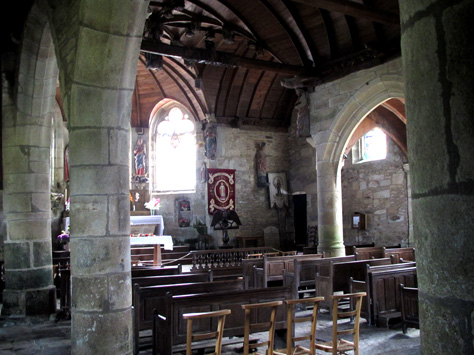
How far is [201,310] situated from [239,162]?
1135 cm

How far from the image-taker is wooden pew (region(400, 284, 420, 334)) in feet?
19.0

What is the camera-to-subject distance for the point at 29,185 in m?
6.94

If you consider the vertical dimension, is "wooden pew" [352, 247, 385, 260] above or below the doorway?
below

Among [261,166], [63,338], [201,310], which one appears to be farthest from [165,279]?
[261,166]

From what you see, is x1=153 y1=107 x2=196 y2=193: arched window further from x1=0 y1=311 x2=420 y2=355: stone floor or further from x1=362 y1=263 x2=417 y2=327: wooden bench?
x1=362 y1=263 x2=417 y2=327: wooden bench

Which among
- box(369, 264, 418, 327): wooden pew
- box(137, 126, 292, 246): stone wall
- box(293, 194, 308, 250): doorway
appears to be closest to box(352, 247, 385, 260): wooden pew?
box(369, 264, 418, 327): wooden pew

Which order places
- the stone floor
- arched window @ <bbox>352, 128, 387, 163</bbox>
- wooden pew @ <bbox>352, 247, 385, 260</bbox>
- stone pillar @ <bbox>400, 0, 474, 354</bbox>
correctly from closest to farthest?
stone pillar @ <bbox>400, 0, 474, 354</bbox>, the stone floor, wooden pew @ <bbox>352, 247, 385, 260</bbox>, arched window @ <bbox>352, 128, 387, 163</bbox>

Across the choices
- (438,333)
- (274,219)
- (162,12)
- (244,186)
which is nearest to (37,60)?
(162,12)

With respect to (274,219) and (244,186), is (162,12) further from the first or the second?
(274,219)

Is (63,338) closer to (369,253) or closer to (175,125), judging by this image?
(369,253)

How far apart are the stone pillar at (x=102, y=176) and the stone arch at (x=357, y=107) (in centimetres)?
589

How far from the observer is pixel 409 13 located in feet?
5.34

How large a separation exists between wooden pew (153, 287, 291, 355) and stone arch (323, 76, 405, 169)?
17.9 feet

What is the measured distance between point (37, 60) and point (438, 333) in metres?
6.82
